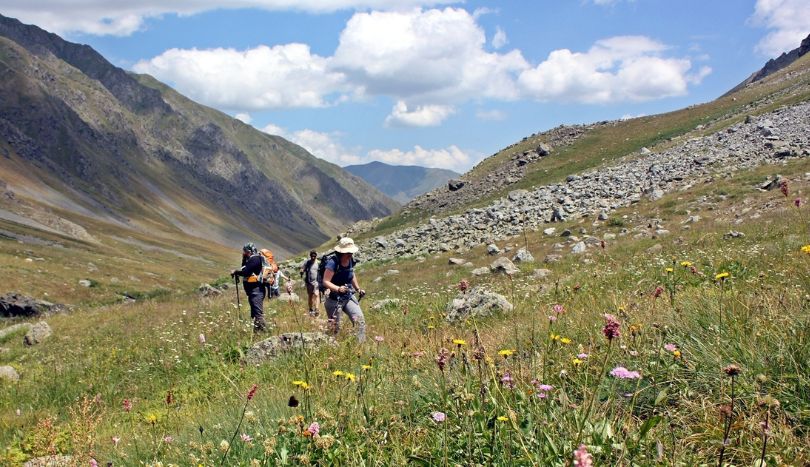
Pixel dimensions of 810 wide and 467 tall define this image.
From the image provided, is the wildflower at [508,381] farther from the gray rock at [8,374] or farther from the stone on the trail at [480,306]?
the gray rock at [8,374]

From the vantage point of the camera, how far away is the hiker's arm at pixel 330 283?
9.14 m

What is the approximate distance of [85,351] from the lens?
13.1 meters

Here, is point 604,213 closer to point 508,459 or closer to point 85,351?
point 85,351

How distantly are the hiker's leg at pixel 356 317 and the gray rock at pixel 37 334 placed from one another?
1374 centimetres

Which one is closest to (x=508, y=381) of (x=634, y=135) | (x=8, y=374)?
(x=8, y=374)

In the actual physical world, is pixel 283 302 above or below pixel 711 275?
below

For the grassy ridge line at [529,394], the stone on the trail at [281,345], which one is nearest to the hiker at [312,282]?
the grassy ridge line at [529,394]

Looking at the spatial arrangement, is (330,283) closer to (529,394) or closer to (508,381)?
(508,381)

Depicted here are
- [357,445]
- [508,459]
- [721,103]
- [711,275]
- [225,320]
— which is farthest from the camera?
[721,103]

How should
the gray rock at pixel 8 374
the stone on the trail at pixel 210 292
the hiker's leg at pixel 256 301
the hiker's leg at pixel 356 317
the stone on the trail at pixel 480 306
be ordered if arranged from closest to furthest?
1. the hiker's leg at pixel 356 317
2. the stone on the trail at pixel 480 306
3. the gray rock at pixel 8 374
4. the hiker's leg at pixel 256 301
5. the stone on the trail at pixel 210 292

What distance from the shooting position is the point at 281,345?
8039 millimetres

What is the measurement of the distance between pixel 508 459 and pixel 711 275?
6.52 metres

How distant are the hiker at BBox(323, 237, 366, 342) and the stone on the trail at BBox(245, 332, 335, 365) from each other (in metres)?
1.23

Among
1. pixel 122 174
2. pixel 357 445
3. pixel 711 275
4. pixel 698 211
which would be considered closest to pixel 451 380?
pixel 357 445
